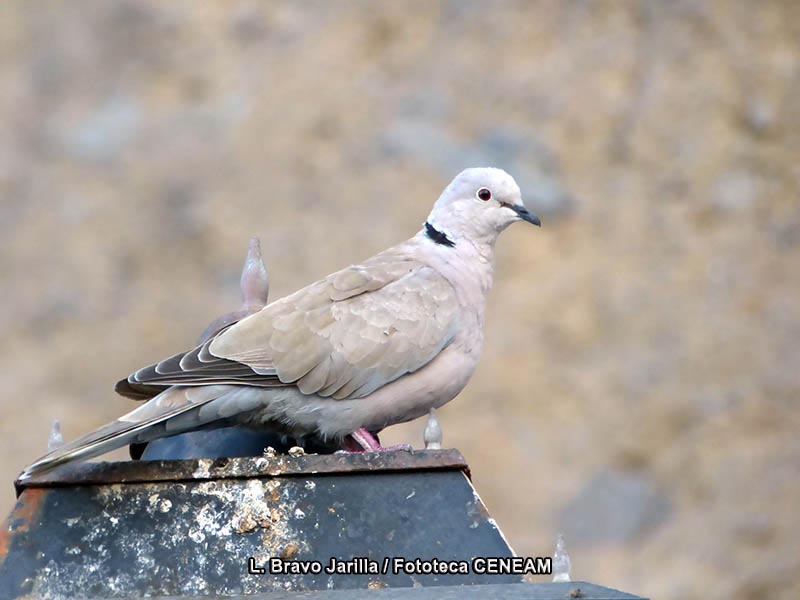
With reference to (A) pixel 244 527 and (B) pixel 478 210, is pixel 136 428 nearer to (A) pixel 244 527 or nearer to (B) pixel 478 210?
(A) pixel 244 527

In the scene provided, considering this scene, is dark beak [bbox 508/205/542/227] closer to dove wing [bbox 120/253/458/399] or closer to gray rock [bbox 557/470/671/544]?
dove wing [bbox 120/253/458/399]

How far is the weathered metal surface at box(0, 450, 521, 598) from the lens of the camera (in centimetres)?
343

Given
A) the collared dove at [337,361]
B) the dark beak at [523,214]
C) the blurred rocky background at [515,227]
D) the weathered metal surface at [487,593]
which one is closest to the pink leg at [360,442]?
the collared dove at [337,361]

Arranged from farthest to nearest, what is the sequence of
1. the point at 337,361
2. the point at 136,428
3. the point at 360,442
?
the point at 360,442
the point at 337,361
the point at 136,428

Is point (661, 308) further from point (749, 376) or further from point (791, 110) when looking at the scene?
point (791, 110)

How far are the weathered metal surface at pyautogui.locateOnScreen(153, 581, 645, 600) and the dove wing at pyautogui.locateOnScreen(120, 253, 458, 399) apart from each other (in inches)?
52.5

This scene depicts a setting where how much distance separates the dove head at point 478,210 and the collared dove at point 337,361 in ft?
0.58

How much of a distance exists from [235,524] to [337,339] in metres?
1.17

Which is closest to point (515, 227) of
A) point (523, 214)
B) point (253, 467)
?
point (523, 214)

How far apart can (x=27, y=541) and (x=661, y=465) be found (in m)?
8.95

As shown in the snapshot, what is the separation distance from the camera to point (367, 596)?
3074 mm

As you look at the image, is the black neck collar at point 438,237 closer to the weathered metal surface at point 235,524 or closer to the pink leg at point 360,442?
the pink leg at point 360,442

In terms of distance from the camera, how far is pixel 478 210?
5.31 m

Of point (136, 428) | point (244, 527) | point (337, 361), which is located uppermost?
point (337, 361)
